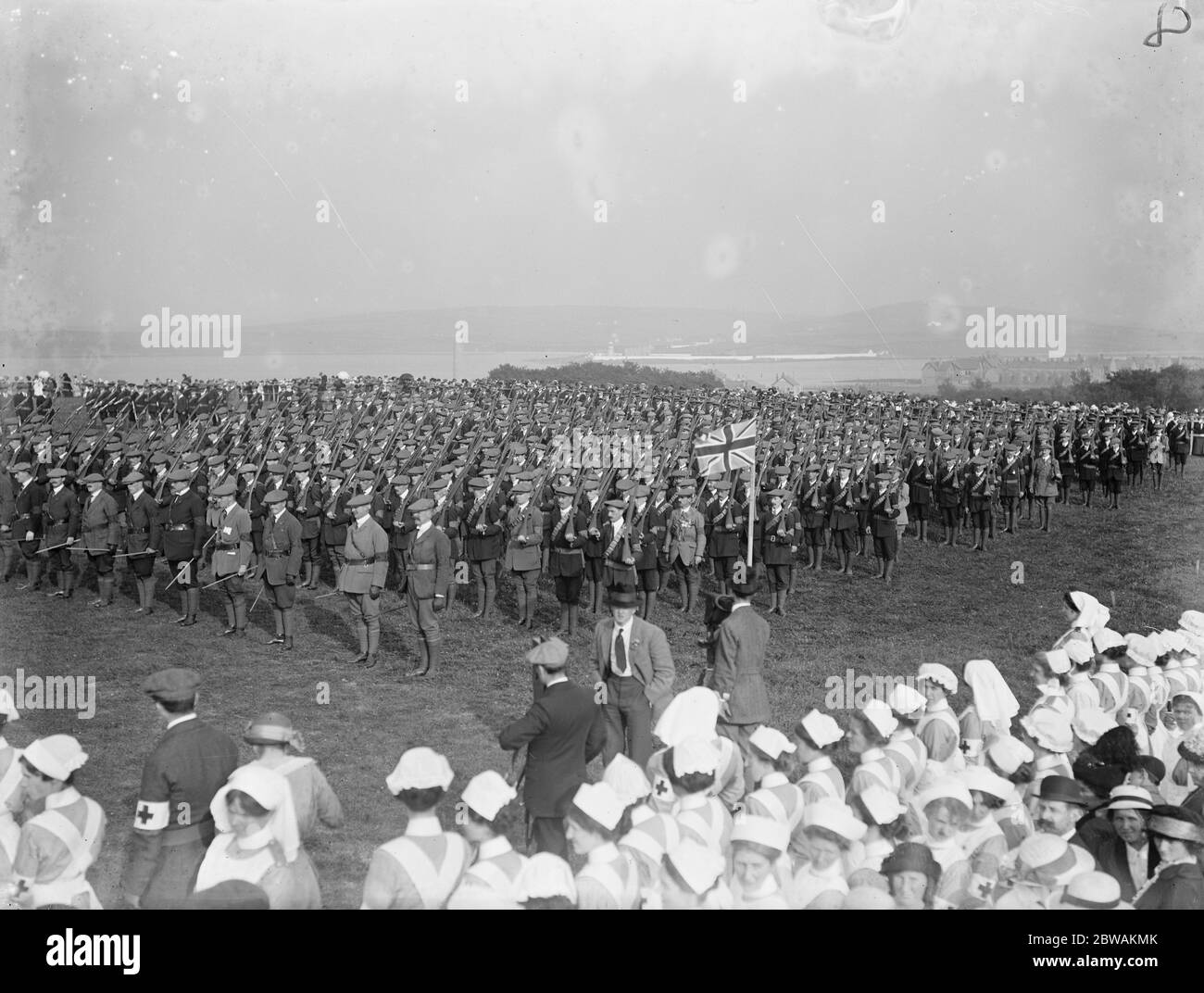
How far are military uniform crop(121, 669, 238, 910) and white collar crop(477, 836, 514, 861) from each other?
5.03ft

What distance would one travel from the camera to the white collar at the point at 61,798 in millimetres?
5004

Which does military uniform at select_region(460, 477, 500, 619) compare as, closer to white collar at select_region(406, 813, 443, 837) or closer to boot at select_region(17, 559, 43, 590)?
boot at select_region(17, 559, 43, 590)

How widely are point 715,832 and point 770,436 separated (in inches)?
706

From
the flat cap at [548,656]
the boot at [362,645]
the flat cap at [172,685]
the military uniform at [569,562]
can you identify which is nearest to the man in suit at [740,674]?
the flat cap at [548,656]

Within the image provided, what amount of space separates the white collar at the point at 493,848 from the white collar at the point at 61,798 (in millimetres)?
1927

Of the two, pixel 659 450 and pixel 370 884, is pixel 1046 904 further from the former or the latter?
pixel 659 450

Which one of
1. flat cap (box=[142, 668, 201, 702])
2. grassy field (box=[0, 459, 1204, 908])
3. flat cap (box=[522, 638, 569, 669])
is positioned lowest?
grassy field (box=[0, 459, 1204, 908])

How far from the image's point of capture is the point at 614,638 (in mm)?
8094

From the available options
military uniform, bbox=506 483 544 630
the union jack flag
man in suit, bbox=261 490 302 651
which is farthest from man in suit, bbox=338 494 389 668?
the union jack flag

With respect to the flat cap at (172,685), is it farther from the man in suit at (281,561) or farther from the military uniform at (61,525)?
the military uniform at (61,525)

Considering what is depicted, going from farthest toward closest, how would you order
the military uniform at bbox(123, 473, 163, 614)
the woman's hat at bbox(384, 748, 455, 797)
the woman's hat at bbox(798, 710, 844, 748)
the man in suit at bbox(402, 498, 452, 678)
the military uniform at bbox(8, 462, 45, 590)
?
1. the military uniform at bbox(8, 462, 45, 590)
2. the military uniform at bbox(123, 473, 163, 614)
3. the man in suit at bbox(402, 498, 452, 678)
4. the woman's hat at bbox(798, 710, 844, 748)
5. the woman's hat at bbox(384, 748, 455, 797)

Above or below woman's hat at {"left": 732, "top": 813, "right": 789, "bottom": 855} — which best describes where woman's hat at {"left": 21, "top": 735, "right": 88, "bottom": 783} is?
above

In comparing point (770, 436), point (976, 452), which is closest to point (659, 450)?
point (770, 436)

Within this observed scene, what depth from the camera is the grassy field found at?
29.3ft
